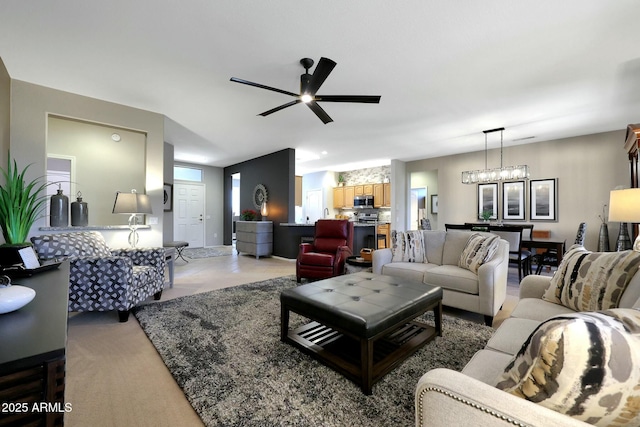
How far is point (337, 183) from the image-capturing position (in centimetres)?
986

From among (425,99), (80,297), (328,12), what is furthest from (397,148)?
(80,297)

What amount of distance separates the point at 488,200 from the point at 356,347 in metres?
5.75

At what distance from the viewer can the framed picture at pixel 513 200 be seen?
5.89m

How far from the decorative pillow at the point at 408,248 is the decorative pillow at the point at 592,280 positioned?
1551mm

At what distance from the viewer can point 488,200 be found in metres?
6.31

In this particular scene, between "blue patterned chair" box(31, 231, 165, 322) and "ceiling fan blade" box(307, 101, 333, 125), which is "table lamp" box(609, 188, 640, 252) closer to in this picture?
"ceiling fan blade" box(307, 101, 333, 125)

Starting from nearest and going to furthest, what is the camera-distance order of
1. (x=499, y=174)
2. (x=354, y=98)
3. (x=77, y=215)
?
(x=354, y=98), (x=77, y=215), (x=499, y=174)

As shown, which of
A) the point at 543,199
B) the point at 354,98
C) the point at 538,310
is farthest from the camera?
the point at 543,199

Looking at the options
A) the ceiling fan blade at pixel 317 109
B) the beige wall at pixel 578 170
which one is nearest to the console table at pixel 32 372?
the ceiling fan blade at pixel 317 109

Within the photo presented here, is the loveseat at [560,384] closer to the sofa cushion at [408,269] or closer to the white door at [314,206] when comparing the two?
the sofa cushion at [408,269]

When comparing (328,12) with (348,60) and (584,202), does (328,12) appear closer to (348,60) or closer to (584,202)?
(348,60)

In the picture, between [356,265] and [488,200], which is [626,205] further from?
[488,200]

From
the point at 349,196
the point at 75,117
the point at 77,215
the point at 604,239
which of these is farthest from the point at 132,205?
the point at 604,239

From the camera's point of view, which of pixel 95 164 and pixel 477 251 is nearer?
pixel 477 251
